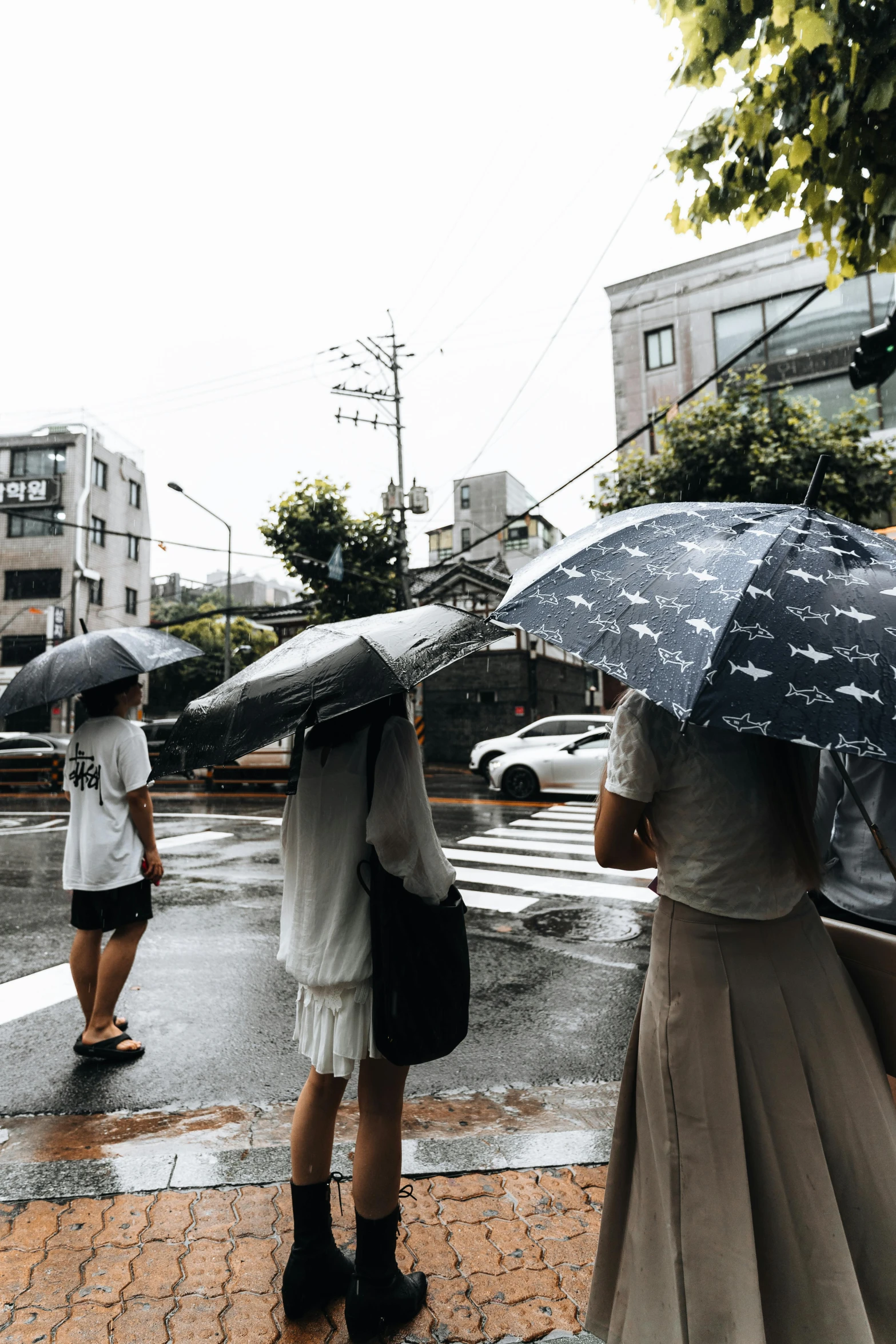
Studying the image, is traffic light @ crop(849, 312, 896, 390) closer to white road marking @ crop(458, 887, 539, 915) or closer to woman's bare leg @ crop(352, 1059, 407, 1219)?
white road marking @ crop(458, 887, 539, 915)

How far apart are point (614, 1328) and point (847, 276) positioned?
176 inches

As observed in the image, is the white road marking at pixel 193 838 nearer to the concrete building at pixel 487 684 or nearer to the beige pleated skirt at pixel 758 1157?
the beige pleated skirt at pixel 758 1157

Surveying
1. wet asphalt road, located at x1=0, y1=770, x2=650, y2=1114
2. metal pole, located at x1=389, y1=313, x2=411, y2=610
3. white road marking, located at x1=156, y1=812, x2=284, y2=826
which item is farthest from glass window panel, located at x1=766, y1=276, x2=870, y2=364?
wet asphalt road, located at x1=0, y1=770, x2=650, y2=1114

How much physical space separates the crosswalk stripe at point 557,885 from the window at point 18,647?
3313 centimetres

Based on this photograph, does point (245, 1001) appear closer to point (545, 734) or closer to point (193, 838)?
point (193, 838)

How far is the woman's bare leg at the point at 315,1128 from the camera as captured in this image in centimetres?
222

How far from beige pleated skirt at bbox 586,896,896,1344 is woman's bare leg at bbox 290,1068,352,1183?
833mm

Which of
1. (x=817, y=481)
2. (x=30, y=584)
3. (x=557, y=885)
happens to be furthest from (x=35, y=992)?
(x=30, y=584)

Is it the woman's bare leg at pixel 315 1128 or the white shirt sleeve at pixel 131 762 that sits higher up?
the white shirt sleeve at pixel 131 762

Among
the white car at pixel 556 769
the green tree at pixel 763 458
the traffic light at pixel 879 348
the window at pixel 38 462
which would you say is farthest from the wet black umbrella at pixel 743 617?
the window at pixel 38 462

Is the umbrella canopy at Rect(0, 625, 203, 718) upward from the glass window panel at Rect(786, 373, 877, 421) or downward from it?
downward

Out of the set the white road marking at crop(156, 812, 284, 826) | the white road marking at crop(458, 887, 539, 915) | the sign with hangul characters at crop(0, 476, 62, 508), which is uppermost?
the sign with hangul characters at crop(0, 476, 62, 508)

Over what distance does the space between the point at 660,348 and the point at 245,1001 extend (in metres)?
23.8

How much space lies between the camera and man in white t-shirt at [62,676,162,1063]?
3.85 m
